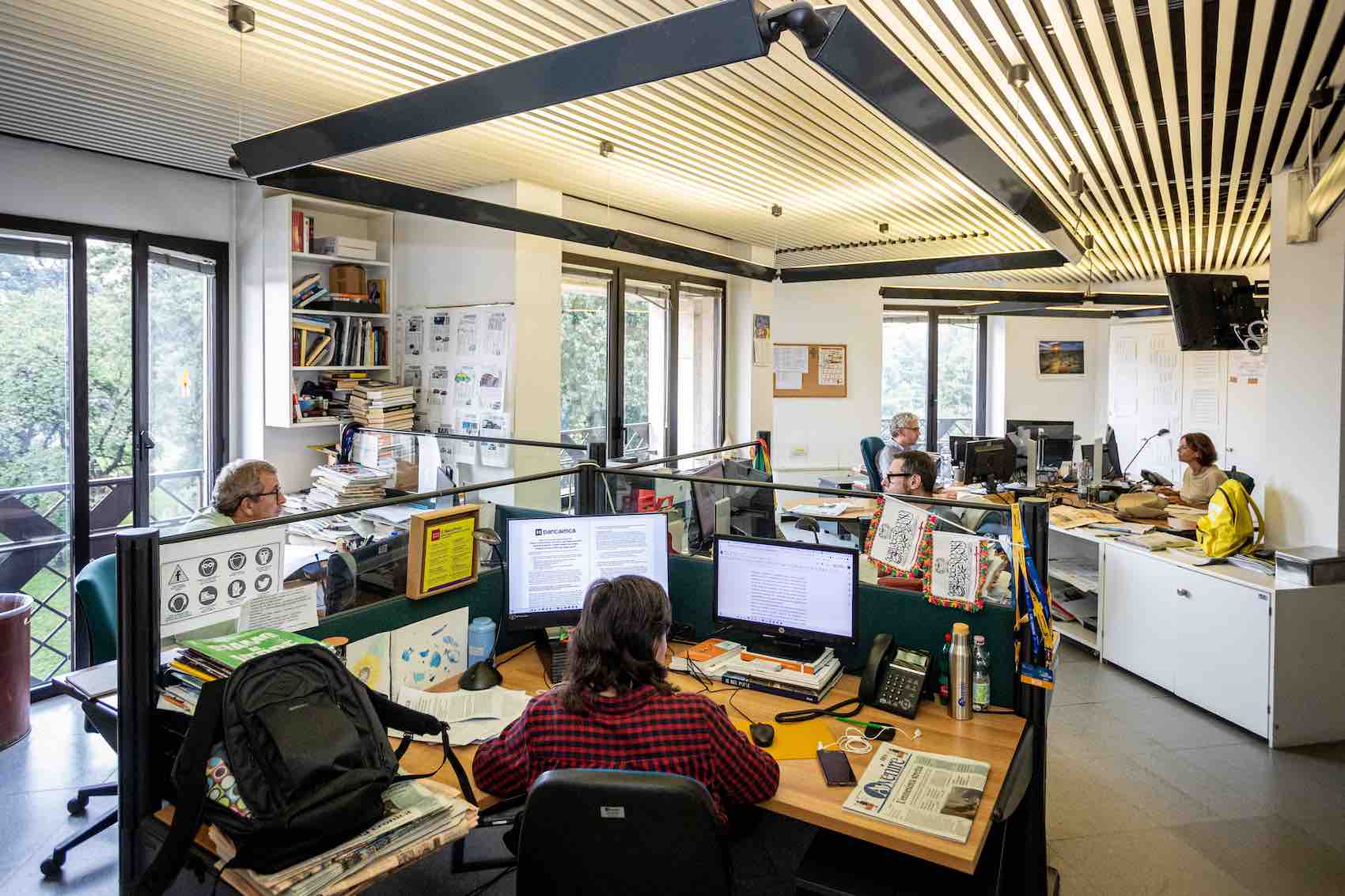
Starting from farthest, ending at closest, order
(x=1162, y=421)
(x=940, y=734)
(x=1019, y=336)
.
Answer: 1. (x=1019, y=336)
2. (x=1162, y=421)
3. (x=940, y=734)

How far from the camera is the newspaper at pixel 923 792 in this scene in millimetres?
1816

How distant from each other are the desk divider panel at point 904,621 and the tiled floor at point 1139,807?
0.99m

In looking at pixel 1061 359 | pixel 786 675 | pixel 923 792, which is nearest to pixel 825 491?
pixel 786 675

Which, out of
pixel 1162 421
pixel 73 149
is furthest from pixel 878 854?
pixel 1162 421

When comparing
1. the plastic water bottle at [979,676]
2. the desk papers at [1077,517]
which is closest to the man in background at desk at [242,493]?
the plastic water bottle at [979,676]

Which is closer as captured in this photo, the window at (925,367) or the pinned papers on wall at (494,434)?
the pinned papers on wall at (494,434)

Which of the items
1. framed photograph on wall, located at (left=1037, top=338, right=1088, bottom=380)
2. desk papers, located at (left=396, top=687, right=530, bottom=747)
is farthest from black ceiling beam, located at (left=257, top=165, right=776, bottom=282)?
framed photograph on wall, located at (left=1037, top=338, right=1088, bottom=380)

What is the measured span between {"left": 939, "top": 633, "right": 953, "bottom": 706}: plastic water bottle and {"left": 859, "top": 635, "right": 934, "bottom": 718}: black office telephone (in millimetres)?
32

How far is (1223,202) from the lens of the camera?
584 cm

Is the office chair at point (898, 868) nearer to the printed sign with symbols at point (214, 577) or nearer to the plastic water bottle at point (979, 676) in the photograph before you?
the plastic water bottle at point (979, 676)

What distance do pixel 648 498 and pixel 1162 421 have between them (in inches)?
322

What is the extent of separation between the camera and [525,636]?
295 cm

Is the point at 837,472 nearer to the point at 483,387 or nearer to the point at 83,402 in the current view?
the point at 483,387

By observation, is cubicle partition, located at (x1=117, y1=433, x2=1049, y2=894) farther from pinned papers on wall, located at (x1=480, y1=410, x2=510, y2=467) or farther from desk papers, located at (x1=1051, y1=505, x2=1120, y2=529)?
desk papers, located at (x1=1051, y1=505, x2=1120, y2=529)
